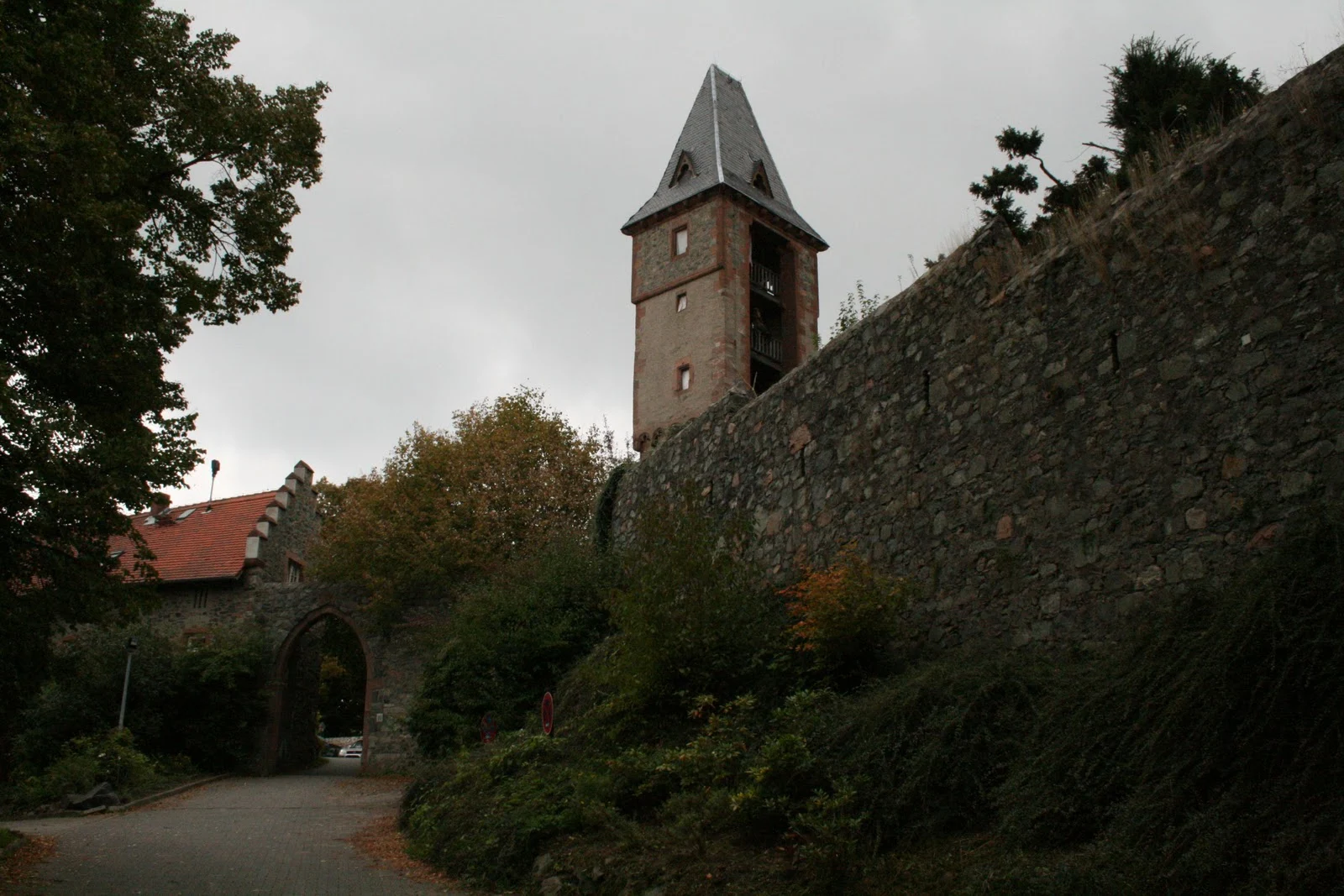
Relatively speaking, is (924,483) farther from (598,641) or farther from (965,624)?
(598,641)

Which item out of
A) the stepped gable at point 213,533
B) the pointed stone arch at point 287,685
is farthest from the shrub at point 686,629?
the stepped gable at point 213,533

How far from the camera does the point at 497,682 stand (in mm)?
Result: 13641

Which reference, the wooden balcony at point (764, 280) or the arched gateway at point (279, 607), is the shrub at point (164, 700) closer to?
the arched gateway at point (279, 607)

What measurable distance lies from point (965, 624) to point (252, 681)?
67.8 feet

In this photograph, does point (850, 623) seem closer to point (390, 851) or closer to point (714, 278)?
point (390, 851)

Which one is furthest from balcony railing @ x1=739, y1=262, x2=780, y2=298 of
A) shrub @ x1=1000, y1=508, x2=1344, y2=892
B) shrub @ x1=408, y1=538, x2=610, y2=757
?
shrub @ x1=1000, y1=508, x2=1344, y2=892

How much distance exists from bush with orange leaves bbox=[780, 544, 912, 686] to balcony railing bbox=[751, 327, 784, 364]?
2479 centimetres

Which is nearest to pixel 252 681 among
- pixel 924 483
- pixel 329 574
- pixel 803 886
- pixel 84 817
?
pixel 329 574

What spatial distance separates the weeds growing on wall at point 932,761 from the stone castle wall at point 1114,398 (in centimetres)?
70

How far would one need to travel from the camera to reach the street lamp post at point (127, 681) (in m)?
19.3

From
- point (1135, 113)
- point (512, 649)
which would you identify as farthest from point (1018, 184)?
point (512, 649)

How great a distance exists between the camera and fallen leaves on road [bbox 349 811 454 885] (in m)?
8.23

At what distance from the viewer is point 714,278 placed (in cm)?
3219

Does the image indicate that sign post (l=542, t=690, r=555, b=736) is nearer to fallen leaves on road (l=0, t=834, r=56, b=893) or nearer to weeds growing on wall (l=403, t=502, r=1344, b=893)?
weeds growing on wall (l=403, t=502, r=1344, b=893)
